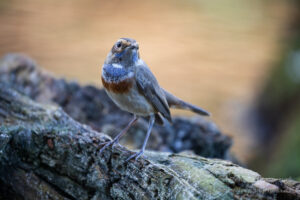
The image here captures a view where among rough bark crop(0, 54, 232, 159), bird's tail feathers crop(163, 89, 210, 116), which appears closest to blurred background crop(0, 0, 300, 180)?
rough bark crop(0, 54, 232, 159)

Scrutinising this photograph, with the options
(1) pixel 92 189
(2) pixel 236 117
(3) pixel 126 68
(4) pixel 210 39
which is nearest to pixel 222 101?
(2) pixel 236 117

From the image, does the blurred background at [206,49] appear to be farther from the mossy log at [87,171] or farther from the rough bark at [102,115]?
the mossy log at [87,171]

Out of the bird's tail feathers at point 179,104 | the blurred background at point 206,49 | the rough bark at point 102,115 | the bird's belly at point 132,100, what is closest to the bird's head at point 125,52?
the bird's belly at point 132,100

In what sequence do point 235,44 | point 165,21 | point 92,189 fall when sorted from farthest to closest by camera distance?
point 165,21, point 235,44, point 92,189

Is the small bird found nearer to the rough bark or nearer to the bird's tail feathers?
the bird's tail feathers

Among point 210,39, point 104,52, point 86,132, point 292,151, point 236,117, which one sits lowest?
point 86,132

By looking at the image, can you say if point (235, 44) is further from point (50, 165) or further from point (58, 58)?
point (50, 165)

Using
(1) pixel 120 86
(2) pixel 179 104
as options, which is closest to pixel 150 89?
(1) pixel 120 86

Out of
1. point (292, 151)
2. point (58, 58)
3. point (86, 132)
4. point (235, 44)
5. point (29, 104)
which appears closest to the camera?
point (86, 132)
